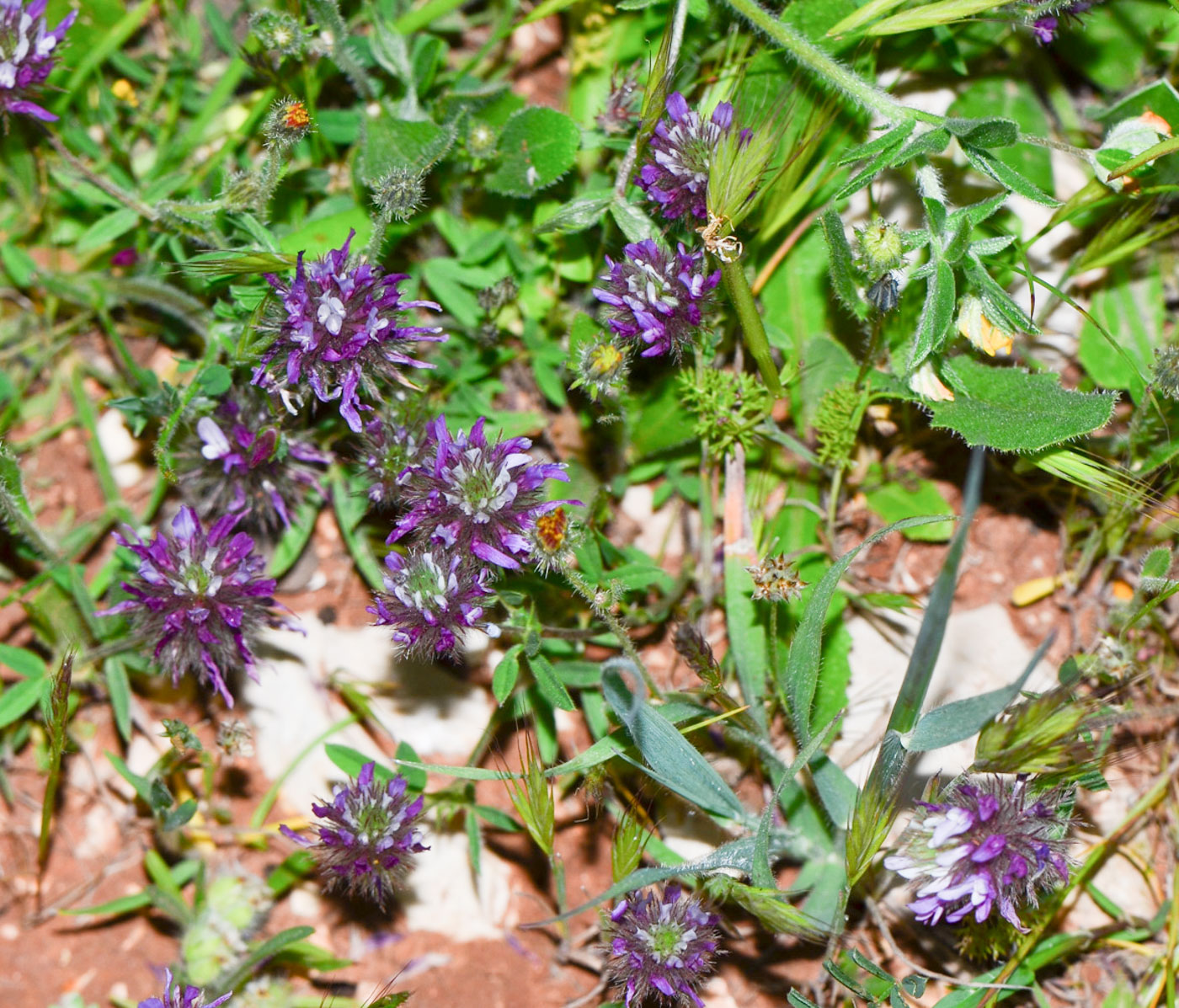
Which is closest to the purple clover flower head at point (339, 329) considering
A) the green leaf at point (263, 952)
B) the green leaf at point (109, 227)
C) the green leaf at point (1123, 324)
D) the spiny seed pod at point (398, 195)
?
the spiny seed pod at point (398, 195)

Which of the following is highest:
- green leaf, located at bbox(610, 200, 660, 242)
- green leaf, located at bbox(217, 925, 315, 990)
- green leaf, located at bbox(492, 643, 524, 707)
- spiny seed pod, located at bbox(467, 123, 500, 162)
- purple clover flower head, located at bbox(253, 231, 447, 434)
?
spiny seed pod, located at bbox(467, 123, 500, 162)

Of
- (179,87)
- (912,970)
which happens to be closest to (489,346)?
(179,87)

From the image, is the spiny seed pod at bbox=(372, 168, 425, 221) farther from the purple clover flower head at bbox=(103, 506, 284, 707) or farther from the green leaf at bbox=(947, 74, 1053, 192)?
the green leaf at bbox=(947, 74, 1053, 192)

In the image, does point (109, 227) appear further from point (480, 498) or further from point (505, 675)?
point (505, 675)

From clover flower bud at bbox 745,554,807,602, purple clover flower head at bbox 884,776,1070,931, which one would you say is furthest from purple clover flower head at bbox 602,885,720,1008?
clover flower bud at bbox 745,554,807,602

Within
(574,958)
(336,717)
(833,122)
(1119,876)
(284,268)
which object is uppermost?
(833,122)

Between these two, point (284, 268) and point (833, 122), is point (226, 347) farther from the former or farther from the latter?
point (833, 122)

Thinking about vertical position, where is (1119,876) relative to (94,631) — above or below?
above

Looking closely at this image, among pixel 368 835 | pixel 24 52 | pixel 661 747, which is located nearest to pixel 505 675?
pixel 661 747
